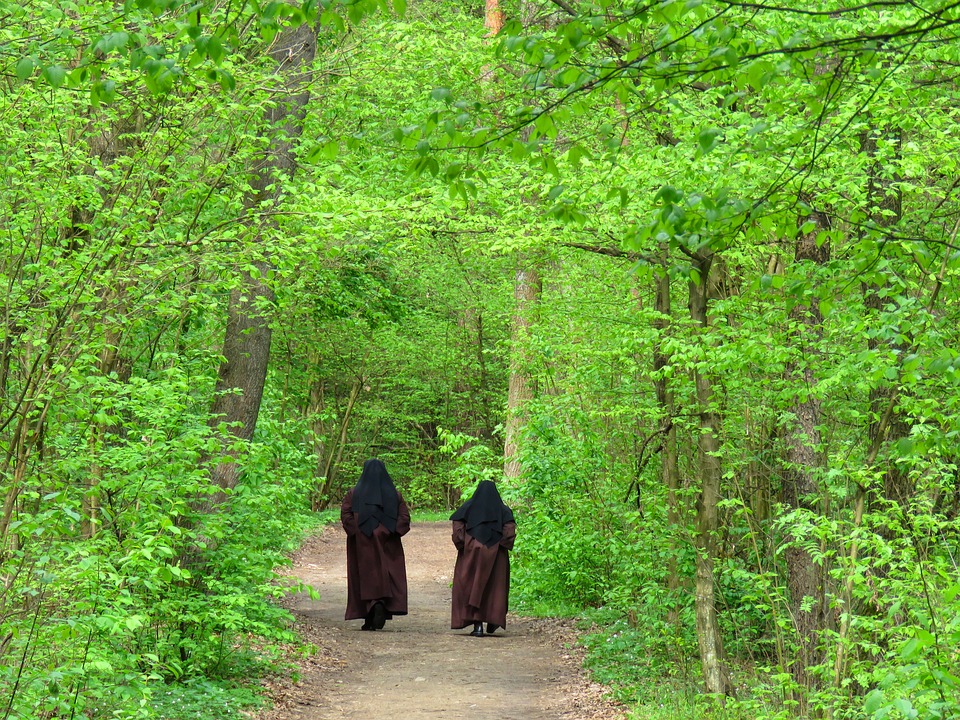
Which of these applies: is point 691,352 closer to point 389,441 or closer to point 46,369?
point 46,369

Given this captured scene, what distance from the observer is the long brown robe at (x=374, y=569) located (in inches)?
543

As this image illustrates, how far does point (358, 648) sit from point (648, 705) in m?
4.35

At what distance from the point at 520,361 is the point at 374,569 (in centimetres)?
314

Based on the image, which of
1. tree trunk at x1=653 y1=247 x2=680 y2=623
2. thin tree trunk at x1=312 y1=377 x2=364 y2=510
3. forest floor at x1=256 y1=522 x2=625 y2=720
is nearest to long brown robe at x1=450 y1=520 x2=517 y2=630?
forest floor at x1=256 y1=522 x2=625 y2=720

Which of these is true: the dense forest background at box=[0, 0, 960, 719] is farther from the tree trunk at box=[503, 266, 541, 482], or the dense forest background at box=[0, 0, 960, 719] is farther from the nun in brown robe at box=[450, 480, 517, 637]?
the nun in brown robe at box=[450, 480, 517, 637]

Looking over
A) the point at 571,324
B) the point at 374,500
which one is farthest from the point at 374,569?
the point at 571,324

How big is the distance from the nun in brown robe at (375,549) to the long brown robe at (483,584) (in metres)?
0.76

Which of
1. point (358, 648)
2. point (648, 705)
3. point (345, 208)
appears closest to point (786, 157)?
point (345, 208)

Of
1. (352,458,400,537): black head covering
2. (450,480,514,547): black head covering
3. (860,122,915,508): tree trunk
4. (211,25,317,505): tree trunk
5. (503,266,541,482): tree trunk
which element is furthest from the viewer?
(352,458,400,537): black head covering

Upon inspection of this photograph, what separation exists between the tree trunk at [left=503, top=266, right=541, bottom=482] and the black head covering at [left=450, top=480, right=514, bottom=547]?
1.57 feet

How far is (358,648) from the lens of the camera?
1260 centimetres

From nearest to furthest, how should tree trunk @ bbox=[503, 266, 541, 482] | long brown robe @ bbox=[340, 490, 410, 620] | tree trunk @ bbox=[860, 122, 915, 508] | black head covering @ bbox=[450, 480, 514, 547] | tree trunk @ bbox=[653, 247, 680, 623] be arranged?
tree trunk @ bbox=[860, 122, 915, 508] < tree trunk @ bbox=[653, 247, 680, 623] < tree trunk @ bbox=[503, 266, 541, 482] < long brown robe @ bbox=[340, 490, 410, 620] < black head covering @ bbox=[450, 480, 514, 547]

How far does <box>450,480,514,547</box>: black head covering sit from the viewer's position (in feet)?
45.8

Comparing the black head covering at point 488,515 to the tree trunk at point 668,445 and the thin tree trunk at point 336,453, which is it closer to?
the tree trunk at point 668,445
